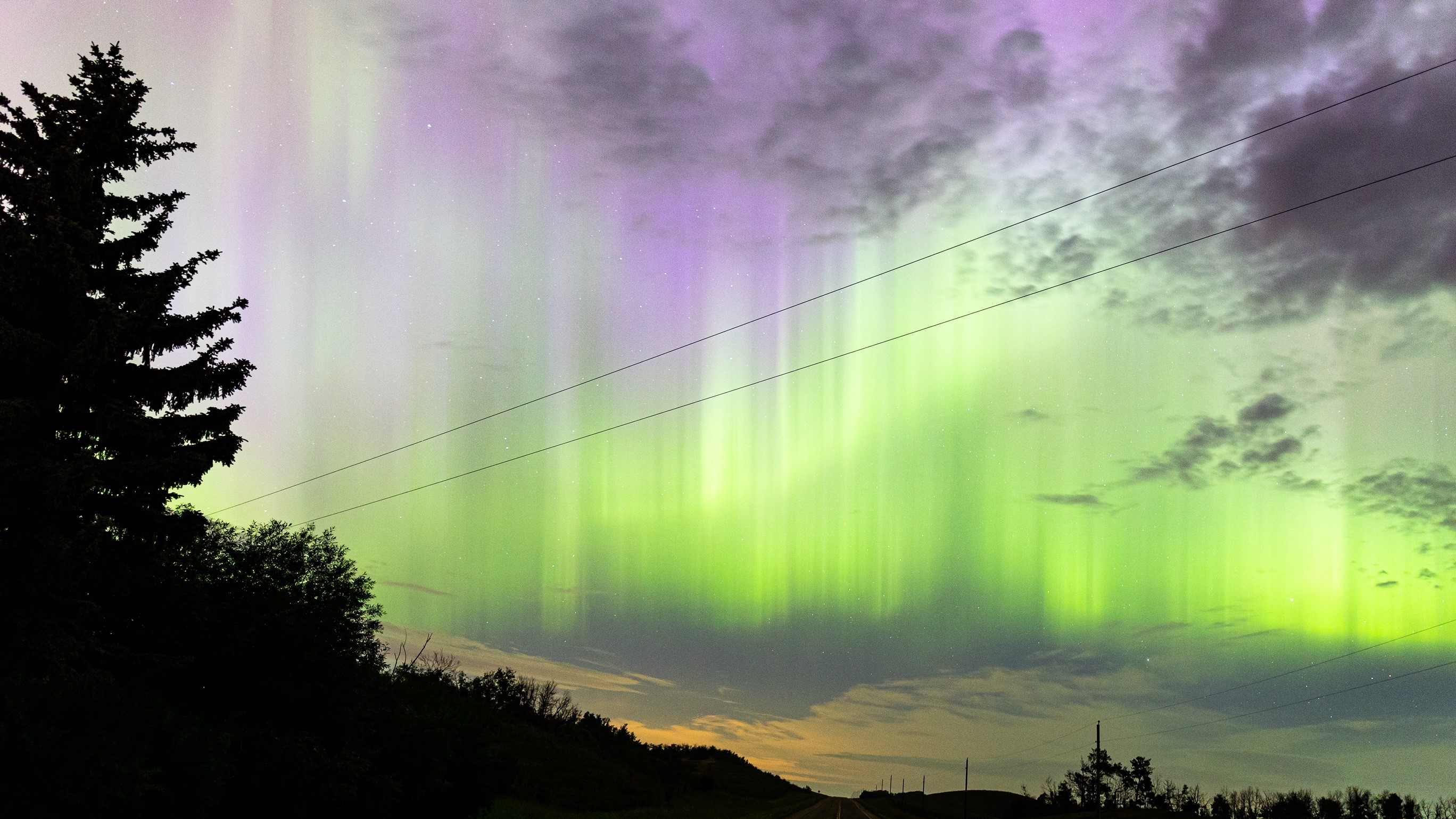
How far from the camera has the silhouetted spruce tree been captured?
2706 cm

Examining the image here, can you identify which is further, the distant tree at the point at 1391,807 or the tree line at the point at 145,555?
the distant tree at the point at 1391,807

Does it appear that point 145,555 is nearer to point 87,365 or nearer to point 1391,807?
point 87,365

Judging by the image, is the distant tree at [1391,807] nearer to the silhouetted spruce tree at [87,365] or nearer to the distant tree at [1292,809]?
the distant tree at [1292,809]

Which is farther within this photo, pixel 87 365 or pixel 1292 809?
pixel 1292 809

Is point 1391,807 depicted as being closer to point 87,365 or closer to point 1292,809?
point 1292,809

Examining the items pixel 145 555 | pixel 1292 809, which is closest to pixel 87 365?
pixel 145 555

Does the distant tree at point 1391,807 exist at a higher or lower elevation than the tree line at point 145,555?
lower

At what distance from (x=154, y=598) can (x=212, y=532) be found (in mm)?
8358

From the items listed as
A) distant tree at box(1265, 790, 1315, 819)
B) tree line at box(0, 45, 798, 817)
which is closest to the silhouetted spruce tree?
tree line at box(0, 45, 798, 817)

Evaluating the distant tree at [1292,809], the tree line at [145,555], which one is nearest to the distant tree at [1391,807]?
the distant tree at [1292,809]

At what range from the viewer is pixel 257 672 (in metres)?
31.9

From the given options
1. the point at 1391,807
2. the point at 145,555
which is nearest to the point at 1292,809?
the point at 1391,807

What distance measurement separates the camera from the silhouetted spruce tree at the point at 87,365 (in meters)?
27.1

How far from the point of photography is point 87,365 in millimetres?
28625
